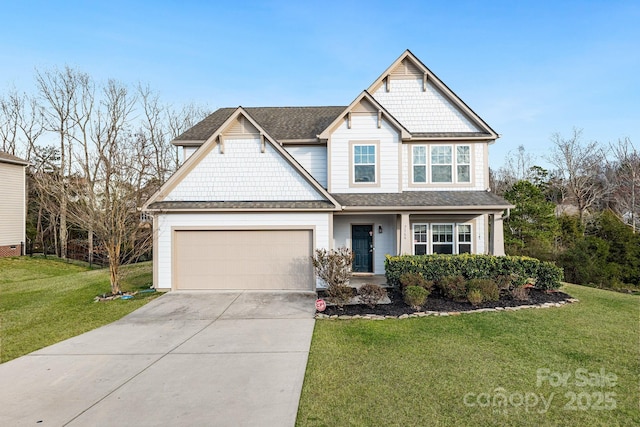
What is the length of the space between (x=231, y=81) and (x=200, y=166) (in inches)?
467

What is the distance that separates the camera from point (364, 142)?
41.7 feet

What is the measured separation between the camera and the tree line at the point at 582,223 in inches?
618

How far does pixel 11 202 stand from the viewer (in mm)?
21938

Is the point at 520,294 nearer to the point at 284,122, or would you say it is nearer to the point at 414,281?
the point at 414,281

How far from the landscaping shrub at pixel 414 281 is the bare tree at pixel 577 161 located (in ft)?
94.0

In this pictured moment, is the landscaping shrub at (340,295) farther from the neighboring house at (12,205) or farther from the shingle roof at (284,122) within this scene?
the neighboring house at (12,205)

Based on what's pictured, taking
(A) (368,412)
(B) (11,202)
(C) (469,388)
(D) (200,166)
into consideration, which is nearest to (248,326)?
(A) (368,412)

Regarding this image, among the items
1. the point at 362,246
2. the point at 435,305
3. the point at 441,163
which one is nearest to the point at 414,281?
the point at 435,305

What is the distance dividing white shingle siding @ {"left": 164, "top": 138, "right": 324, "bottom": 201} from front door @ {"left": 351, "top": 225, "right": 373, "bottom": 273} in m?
3.00

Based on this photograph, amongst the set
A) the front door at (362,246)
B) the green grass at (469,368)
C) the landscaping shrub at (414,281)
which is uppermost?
the front door at (362,246)

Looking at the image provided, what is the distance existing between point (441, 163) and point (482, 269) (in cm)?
479

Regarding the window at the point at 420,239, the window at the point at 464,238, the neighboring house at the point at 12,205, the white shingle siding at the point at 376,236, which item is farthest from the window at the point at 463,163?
the neighboring house at the point at 12,205

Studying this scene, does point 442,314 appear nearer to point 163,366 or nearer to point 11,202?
point 163,366

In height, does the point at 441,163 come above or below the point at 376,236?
above
